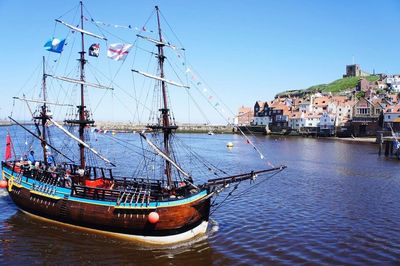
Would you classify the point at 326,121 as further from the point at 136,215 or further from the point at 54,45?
the point at 136,215

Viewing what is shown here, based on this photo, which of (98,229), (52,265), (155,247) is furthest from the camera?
(98,229)

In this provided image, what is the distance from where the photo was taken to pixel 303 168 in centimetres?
5478

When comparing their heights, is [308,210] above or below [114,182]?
below

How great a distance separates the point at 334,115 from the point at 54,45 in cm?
12188

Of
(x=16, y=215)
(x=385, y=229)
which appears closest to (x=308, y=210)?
(x=385, y=229)

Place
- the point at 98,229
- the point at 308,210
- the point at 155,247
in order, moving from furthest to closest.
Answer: the point at 308,210, the point at 98,229, the point at 155,247

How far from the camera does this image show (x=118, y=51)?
90.6ft

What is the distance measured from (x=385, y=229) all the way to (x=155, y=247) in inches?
604

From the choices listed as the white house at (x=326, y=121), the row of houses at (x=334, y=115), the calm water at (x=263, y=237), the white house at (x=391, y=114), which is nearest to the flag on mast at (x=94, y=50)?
the calm water at (x=263, y=237)

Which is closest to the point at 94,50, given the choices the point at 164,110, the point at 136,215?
the point at 164,110

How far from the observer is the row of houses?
12169 centimetres

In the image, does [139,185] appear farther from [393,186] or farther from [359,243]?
[393,186]

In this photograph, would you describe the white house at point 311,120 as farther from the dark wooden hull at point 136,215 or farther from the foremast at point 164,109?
the dark wooden hull at point 136,215

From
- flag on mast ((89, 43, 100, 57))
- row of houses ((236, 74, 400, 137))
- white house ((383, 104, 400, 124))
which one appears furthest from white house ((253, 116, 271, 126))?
flag on mast ((89, 43, 100, 57))
